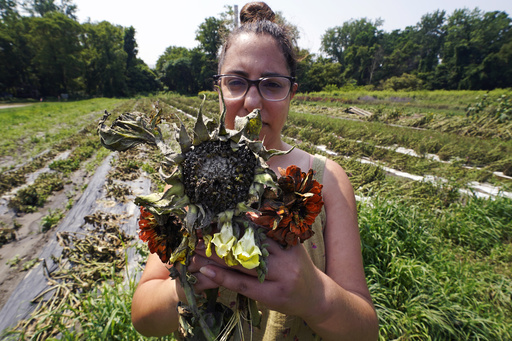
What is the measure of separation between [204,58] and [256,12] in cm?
6273

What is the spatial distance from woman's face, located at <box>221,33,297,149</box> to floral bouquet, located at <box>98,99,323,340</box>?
2.02 ft

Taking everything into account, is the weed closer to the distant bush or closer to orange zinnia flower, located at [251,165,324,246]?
orange zinnia flower, located at [251,165,324,246]

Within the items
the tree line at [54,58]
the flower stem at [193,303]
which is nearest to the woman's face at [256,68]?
the flower stem at [193,303]

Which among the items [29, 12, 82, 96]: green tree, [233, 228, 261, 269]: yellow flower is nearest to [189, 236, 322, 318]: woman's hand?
[233, 228, 261, 269]: yellow flower

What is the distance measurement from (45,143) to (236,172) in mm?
12689

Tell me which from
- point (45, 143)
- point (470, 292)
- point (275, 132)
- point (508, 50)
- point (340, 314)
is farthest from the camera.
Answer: point (508, 50)

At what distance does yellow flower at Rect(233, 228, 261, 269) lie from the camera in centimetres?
73

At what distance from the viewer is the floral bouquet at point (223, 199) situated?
792 mm

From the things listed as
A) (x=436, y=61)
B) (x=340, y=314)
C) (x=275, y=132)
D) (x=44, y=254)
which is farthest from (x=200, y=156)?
(x=436, y=61)

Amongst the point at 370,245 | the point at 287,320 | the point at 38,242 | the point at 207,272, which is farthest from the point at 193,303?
the point at 38,242

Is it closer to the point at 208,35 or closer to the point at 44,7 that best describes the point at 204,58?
the point at 208,35

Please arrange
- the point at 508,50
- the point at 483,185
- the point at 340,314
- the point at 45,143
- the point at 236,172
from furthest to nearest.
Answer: the point at 508,50 → the point at 45,143 → the point at 483,185 → the point at 340,314 → the point at 236,172

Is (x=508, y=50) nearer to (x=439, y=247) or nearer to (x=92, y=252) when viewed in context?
(x=439, y=247)

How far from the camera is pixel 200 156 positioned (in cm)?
82
